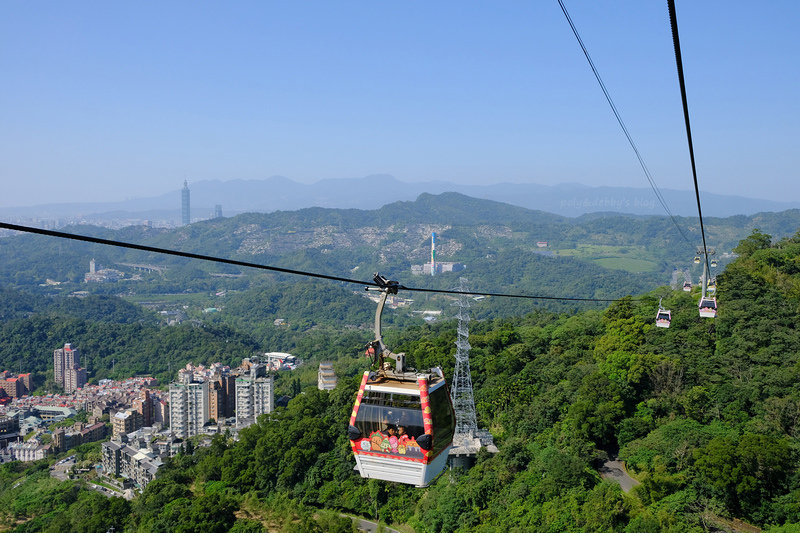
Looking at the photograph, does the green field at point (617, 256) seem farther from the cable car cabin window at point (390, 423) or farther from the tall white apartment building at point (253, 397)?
the cable car cabin window at point (390, 423)

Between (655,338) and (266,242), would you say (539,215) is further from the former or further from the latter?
(655,338)

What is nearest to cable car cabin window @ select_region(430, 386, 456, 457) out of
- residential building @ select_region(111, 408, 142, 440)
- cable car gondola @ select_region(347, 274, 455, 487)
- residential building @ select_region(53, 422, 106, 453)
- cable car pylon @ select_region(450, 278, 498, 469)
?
cable car gondola @ select_region(347, 274, 455, 487)

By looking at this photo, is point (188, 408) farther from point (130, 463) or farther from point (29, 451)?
point (29, 451)

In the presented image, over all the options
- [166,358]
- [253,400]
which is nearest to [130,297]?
[166,358]

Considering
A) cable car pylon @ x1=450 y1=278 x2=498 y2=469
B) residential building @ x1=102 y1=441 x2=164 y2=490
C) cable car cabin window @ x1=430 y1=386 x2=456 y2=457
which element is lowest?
residential building @ x1=102 y1=441 x2=164 y2=490

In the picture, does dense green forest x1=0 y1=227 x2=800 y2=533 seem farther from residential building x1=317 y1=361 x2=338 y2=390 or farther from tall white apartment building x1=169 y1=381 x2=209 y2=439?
residential building x1=317 y1=361 x2=338 y2=390

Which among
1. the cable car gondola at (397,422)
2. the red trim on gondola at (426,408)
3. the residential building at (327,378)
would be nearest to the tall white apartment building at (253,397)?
the residential building at (327,378)
